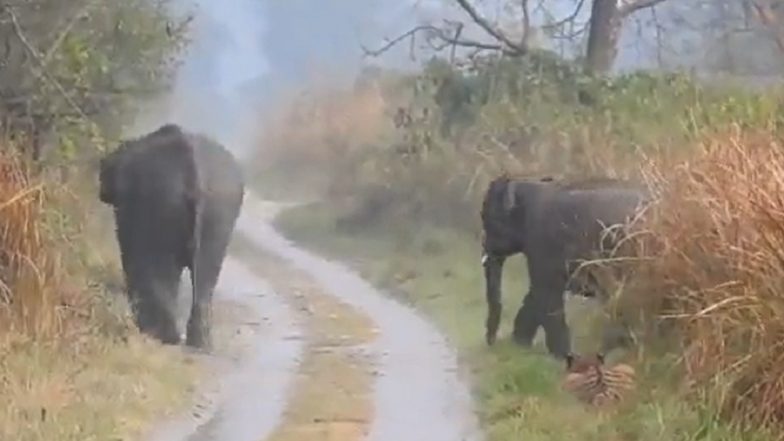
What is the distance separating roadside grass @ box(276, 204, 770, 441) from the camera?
7.35m

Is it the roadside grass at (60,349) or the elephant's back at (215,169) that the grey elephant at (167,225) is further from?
the roadside grass at (60,349)

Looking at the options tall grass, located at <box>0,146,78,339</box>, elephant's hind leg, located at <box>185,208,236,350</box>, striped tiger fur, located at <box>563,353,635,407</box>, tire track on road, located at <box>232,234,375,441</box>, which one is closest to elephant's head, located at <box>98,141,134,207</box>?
elephant's hind leg, located at <box>185,208,236,350</box>

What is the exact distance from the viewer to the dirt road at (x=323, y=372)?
8211 mm

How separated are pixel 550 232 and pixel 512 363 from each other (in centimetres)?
92

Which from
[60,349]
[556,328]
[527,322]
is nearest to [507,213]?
[527,322]

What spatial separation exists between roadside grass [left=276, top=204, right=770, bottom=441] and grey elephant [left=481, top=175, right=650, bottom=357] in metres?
0.18

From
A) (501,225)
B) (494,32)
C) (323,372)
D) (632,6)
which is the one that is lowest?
(323,372)

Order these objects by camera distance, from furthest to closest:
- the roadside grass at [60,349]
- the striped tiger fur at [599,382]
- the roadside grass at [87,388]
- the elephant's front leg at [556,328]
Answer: the elephant's front leg at [556,328]
the striped tiger fur at [599,382]
the roadside grass at [60,349]
the roadside grass at [87,388]

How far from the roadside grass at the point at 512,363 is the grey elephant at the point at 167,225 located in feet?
5.81

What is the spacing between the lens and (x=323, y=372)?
32.8ft

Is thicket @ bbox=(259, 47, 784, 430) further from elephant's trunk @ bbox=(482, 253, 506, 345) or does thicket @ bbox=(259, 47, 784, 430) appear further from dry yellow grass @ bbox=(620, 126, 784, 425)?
elephant's trunk @ bbox=(482, 253, 506, 345)

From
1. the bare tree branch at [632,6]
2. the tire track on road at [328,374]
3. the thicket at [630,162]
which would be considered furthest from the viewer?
the bare tree branch at [632,6]

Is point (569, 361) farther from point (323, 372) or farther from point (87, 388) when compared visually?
point (87, 388)

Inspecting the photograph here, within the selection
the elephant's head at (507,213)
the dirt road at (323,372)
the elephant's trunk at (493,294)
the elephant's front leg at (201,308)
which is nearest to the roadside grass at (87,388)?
the dirt road at (323,372)
